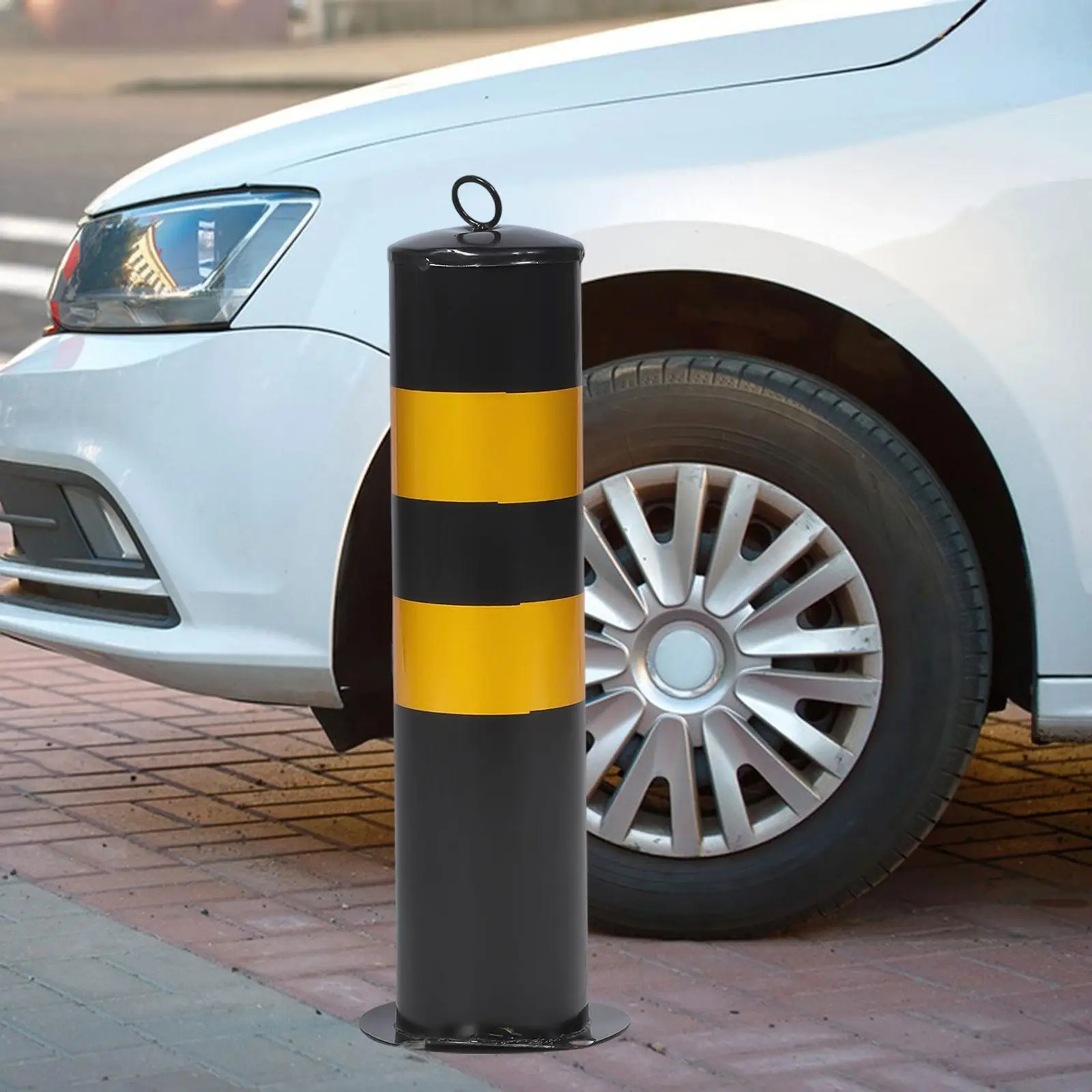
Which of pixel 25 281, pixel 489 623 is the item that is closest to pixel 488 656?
pixel 489 623

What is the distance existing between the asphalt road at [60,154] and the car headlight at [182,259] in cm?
776

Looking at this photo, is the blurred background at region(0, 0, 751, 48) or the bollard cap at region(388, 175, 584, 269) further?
the blurred background at region(0, 0, 751, 48)

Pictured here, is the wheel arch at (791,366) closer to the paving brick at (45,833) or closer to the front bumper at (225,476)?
the front bumper at (225,476)

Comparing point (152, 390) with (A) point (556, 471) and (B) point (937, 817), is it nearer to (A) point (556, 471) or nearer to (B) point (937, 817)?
(A) point (556, 471)

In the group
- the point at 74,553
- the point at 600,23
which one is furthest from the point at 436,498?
the point at 600,23

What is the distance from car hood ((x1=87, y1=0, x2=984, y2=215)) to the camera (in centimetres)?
343

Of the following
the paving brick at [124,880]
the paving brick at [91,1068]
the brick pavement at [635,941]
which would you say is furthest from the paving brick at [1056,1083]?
the paving brick at [124,880]

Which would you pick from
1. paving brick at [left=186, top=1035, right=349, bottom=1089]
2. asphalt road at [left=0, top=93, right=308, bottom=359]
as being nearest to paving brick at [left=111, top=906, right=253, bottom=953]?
paving brick at [left=186, top=1035, right=349, bottom=1089]

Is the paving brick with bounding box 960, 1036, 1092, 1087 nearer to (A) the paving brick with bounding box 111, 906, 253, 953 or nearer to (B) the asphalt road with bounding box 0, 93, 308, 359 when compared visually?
(A) the paving brick with bounding box 111, 906, 253, 953

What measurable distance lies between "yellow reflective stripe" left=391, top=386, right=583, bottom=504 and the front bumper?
0.70 metres

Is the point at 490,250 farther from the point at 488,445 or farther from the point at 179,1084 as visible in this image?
the point at 179,1084

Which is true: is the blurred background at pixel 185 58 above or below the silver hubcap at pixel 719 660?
above

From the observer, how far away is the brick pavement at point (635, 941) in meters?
2.96

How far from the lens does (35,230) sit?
574 inches
